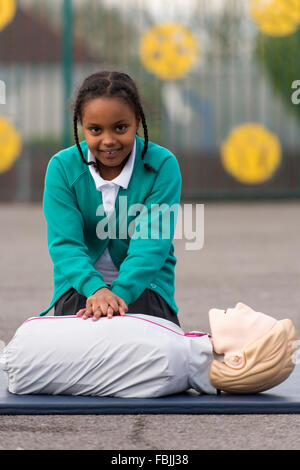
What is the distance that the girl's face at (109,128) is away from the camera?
9.81 feet

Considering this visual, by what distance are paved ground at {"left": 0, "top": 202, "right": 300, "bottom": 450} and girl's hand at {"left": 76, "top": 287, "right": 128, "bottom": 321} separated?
0.38 meters

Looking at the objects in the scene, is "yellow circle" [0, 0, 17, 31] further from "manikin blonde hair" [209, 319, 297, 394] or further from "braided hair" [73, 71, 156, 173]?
"manikin blonde hair" [209, 319, 297, 394]

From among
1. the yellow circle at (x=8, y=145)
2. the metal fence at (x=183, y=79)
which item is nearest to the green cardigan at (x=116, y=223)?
the metal fence at (x=183, y=79)

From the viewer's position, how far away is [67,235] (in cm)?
306

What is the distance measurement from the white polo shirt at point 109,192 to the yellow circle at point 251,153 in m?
10.1

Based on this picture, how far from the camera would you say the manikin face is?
2.77m

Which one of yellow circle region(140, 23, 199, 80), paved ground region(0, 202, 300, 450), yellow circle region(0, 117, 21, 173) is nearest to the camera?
paved ground region(0, 202, 300, 450)

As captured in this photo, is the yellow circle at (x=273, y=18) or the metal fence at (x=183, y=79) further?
the metal fence at (x=183, y=79)

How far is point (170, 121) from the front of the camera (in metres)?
13.1

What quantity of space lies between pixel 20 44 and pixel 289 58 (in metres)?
3.97

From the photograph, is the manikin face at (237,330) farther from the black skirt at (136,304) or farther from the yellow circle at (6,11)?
the yellow circle at (6,11)

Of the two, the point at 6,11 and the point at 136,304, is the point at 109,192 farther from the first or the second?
the point at 6,11

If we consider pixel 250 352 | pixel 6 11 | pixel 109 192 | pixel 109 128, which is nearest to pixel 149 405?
pixel 250 352

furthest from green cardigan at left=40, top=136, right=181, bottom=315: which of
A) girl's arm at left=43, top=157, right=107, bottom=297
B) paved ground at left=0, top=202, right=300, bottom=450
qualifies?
paved ground at left=0, top=202, right=300, bottom=450
